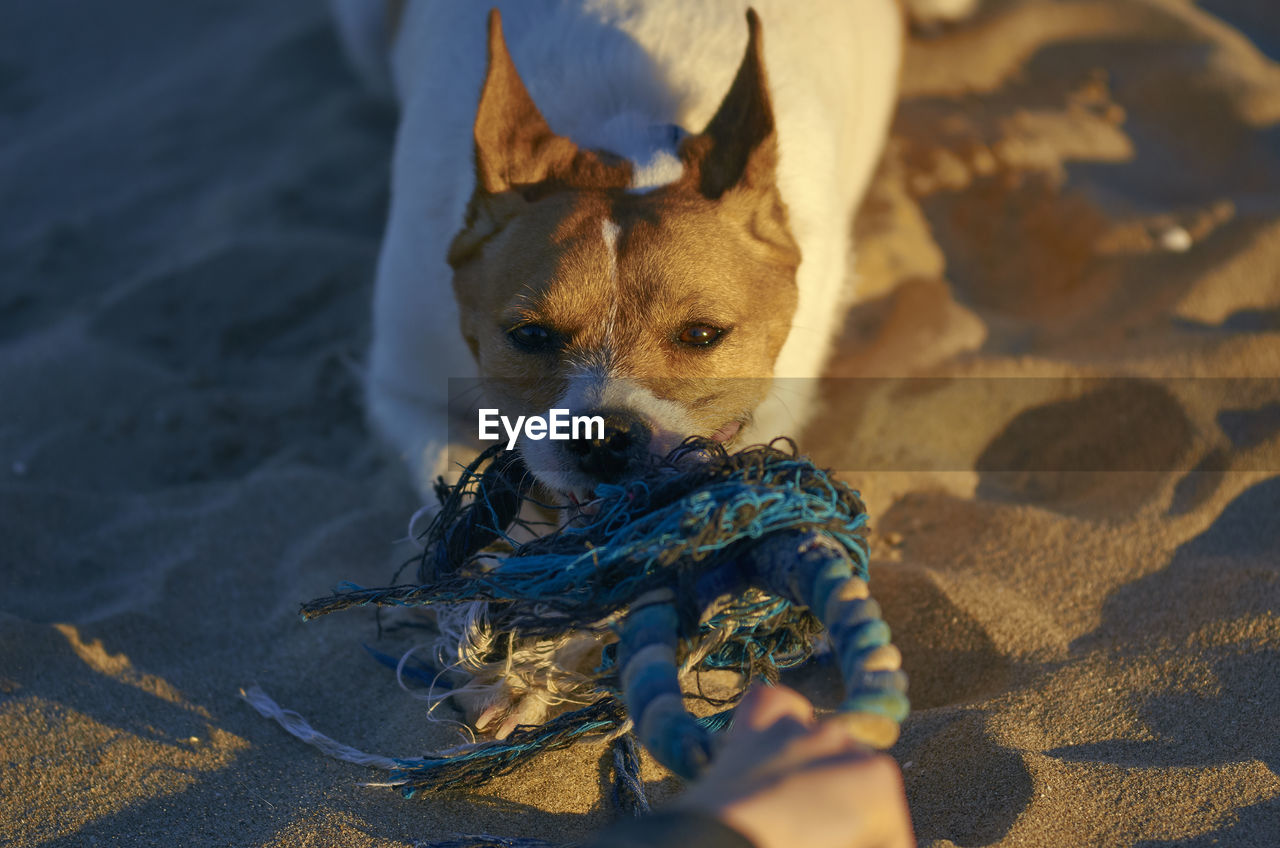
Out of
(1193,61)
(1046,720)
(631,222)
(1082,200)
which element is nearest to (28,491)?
(631,222)

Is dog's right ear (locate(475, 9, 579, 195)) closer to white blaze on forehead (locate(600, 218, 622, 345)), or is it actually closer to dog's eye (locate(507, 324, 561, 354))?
white blaze on forehead (locate(600, 218, 622, 345))

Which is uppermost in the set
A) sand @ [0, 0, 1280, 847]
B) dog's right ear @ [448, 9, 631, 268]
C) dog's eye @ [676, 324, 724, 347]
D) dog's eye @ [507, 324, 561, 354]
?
dog's right ear @ [448, 9, 631, 268]

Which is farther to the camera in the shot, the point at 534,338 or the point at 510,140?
the point at 510,140

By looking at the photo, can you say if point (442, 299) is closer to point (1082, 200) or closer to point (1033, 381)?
point (1033, 381)

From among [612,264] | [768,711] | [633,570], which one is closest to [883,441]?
[612,264]

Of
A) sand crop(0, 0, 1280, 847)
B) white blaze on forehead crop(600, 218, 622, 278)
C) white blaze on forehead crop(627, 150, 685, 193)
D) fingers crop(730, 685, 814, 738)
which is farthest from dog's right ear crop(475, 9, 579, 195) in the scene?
fingers crop(730, 685, 814, 738)

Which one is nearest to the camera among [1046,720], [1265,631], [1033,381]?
[1046,720]

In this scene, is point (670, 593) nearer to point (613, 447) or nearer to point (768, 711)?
point (768, 711)

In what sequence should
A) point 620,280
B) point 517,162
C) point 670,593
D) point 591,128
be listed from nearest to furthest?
point 670,593 < point 620,280 < point 517,162 < point 591,128
